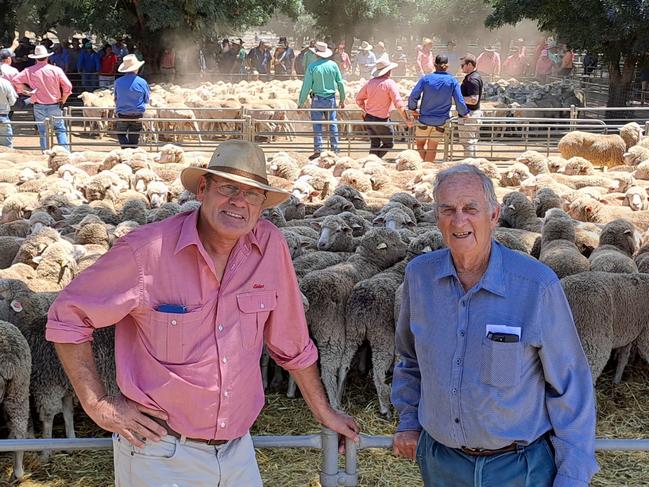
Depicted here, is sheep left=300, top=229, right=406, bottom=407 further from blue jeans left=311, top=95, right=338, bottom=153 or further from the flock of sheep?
blue jeans left=311, top=95, right=338, bottom=153

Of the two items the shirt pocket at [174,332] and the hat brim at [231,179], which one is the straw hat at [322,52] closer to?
the hat brim at [231,179]

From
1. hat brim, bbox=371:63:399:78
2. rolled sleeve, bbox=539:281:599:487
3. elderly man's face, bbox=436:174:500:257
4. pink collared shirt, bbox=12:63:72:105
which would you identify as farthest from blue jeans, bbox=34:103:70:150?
rolled sleeve, bbox=539:281:599:487

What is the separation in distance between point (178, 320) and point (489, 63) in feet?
115

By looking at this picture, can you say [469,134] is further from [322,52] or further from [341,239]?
[341,239]

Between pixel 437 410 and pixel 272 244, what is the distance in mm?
820

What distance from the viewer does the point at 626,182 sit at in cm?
1119

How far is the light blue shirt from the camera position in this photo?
2678 millimetres

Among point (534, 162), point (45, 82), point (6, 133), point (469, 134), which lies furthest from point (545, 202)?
point (6, 133)

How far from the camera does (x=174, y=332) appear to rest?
281cm

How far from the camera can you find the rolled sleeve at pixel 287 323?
3.02 meters

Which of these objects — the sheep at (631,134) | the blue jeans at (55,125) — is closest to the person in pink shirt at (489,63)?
the sheep at (631,134)

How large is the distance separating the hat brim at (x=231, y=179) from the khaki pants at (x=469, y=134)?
10854 mm

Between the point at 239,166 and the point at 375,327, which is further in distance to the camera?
the point at 375,327

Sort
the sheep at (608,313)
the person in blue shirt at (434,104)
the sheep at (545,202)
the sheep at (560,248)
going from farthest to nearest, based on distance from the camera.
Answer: the person in blue shirt at (434,104)
the sheep at (545,202)
the sheep at (560,248)
the sheep at (608,313)
